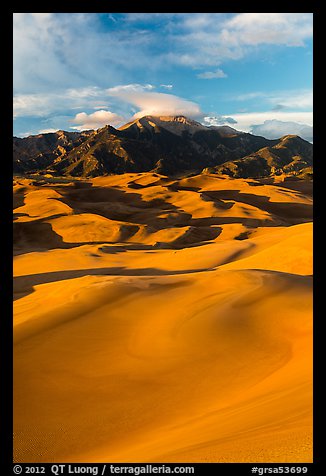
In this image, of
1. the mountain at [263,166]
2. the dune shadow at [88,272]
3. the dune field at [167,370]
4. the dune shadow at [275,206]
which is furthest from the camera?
the mountain at [263,166]

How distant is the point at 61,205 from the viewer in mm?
37250

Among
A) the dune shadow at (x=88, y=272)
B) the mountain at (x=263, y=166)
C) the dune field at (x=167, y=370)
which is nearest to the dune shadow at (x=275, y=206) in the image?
the dune shadow at (x=88, y=272)

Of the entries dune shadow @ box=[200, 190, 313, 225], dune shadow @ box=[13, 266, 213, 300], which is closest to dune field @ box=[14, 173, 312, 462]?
dune shadow @ box=[13, 266, 213, 300]

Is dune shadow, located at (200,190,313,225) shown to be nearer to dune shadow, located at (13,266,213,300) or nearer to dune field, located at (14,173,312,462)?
dune shadow, located at (13,266,213,300)

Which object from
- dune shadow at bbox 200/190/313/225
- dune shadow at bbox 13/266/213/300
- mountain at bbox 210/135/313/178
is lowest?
dune shadow at bbox 13/266/213/300

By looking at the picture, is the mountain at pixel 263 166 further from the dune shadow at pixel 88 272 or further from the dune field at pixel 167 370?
the dune field at pixel 167 370

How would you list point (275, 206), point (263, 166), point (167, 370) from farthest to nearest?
point (263, 166) → point (275, 206) → point (167, 370)

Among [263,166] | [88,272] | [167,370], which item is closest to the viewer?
[167,370]

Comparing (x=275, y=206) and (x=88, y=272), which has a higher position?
(x=275, y=206)

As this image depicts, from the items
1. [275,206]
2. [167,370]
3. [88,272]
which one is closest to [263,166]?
[275,206]

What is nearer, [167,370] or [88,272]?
[167,370]

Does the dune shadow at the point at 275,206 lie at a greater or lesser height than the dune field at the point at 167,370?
greater

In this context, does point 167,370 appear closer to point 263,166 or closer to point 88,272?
point 88,272
